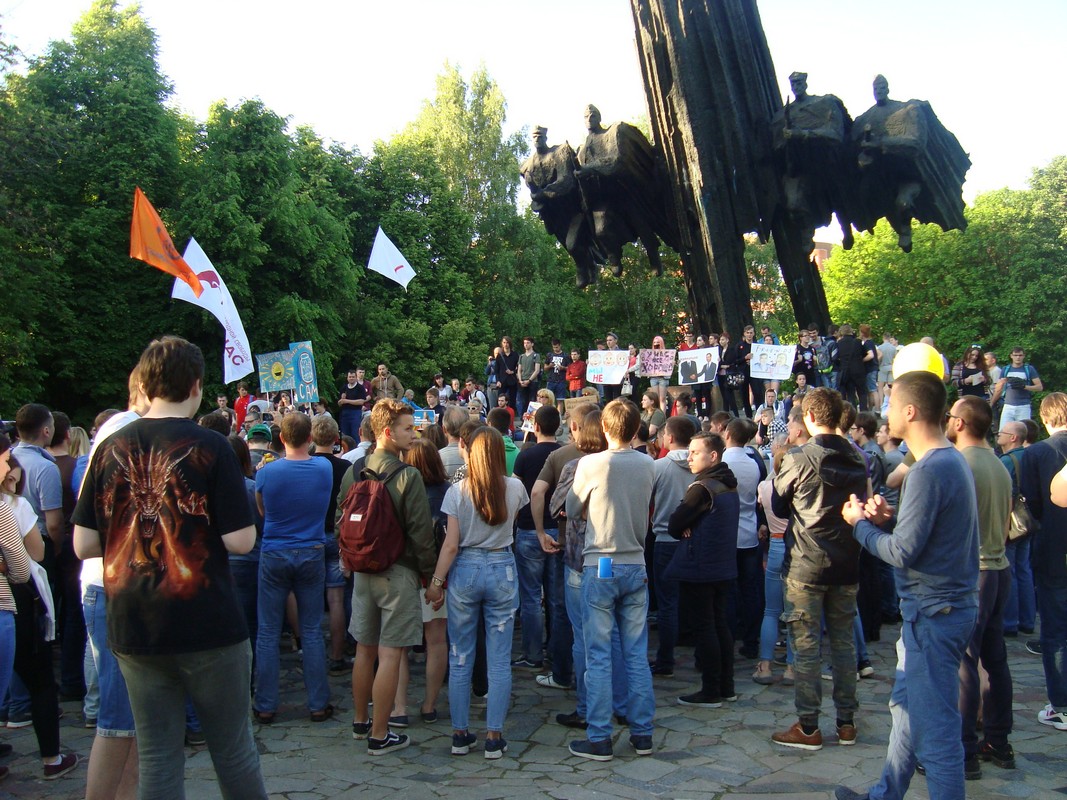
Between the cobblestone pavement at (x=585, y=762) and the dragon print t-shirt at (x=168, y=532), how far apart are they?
6.28ft

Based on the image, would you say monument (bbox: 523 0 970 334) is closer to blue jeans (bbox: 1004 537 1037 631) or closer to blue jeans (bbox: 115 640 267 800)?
blue jeans (bbox: 1004 537 1037 631)

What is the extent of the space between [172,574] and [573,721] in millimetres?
3283

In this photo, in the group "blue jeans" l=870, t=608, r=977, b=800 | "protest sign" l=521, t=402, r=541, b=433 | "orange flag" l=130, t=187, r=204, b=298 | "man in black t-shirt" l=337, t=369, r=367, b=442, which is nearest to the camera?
"blue jeans" l=870, t=608, r=977, b=800

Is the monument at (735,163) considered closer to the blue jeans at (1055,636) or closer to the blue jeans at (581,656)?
the blue jeans at (1055,636)

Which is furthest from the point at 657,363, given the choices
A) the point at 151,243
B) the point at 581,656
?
the point at 581,656

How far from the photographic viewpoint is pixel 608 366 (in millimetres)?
17922

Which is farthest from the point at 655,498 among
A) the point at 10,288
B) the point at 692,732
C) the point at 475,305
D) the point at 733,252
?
the point at 475,305

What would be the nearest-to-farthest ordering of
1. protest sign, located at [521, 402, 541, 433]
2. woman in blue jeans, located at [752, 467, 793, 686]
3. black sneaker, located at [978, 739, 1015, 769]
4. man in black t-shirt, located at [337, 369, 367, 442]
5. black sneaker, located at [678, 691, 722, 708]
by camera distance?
black sneaker, located at [978, 739, 1015, 769], black sneaker, located at [678, 691, 722, 708], woman in blue jeans, located at [752, 467, 793, 686], protest sign, located at [521, 402, 541, 433], man in black t-shirt, located at [337, 369, 367, 442]

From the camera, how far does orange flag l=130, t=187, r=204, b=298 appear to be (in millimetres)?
15117

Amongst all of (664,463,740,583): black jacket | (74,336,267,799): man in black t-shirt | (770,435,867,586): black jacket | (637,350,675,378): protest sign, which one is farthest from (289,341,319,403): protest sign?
(74,336,267,799): man in black t-shirt

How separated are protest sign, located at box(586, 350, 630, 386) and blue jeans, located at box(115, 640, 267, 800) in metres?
14.7

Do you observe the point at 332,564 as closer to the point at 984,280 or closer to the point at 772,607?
the point at 772,607

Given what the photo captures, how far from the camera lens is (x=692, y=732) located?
5691 mm

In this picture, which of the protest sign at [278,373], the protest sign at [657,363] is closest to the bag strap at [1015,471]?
the protest sign at [657,363]
